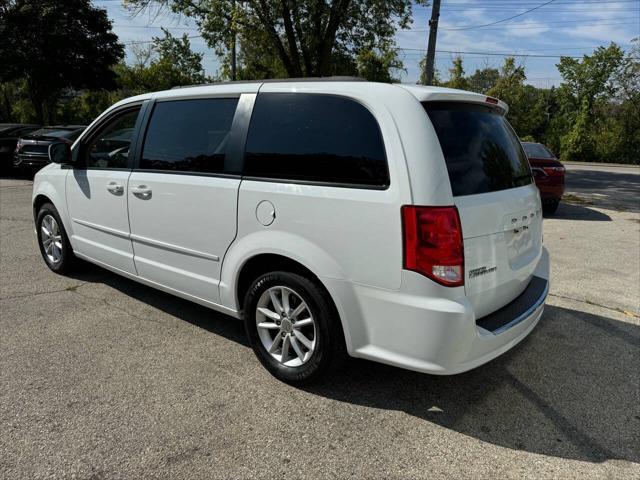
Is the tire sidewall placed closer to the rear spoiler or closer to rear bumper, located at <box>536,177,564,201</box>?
the rear spoiler

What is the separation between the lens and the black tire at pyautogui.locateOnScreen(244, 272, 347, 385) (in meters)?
2.86

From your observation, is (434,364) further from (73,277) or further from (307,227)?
(73,277)

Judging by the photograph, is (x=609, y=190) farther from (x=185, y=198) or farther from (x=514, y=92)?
(x=514, y=92)

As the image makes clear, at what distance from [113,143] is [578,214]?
9120 mm

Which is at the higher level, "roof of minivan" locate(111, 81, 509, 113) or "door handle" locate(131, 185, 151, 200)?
"roof of minivan" locate(111, 81, 509, 113)

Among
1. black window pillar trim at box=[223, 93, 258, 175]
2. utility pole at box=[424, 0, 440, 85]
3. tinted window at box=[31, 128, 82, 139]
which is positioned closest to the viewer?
black window pillar trim at box=[223, 93, 258, 175]

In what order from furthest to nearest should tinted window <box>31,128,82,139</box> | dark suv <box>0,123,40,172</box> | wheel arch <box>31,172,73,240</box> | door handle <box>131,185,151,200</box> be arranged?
dark suv <box>0,123,40,172</box>
tinted window <box>31,128,82,139</box>
wheel arch <box>31,172,73,240</box>
door handle <box>131,185,151,200</box>

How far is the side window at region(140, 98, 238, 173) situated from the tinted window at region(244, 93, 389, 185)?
301mm

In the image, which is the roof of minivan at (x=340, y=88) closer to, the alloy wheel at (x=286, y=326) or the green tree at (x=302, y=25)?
the alloy wheel at (x=286, y=326)

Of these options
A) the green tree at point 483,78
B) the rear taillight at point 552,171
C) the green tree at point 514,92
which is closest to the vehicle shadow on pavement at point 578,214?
the rear taillight at point 552,171

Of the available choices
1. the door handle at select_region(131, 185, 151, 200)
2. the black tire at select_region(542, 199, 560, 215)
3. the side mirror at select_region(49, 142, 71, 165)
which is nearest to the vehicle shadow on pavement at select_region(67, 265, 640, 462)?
the door handle at select_region(131, 185, 151, 200)

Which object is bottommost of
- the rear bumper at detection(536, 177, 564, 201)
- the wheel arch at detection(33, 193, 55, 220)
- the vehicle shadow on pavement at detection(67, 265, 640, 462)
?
the vehicle shadow on pavement at detection(67, 265, 640, 462)

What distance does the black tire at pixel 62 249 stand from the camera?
496 cm

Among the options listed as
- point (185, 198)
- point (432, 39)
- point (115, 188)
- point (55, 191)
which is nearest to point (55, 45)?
point (432, 39)
